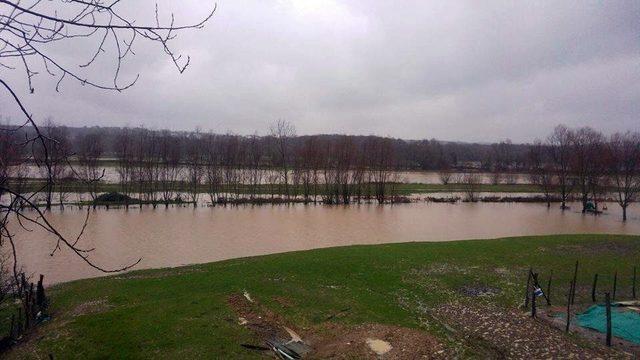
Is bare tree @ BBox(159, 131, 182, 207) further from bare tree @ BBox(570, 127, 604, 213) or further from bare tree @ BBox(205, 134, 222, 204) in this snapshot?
bare tree @ BBox(570, 127, 604, 213)

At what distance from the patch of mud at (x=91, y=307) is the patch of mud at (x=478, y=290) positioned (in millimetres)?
11720

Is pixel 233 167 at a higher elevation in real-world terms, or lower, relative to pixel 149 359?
higher

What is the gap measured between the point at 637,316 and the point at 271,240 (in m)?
19.3

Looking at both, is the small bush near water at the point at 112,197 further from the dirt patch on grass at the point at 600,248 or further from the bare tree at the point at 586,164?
the bare tree at the point at 586,164

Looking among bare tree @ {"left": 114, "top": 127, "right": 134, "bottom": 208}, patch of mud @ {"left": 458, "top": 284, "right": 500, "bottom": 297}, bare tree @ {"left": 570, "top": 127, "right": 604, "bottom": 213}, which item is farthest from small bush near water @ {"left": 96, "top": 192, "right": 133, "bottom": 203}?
bare tree @ {"left": 570, "top": 127, "right": 604, "bottom": 213}

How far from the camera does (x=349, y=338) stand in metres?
10.4

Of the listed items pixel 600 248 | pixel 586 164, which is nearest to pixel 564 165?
pixel 586 164

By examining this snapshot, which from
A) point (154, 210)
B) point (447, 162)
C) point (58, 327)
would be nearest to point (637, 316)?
point (58, 327)

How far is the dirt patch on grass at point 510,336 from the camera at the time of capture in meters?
9.78

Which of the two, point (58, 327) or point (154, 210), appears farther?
point (154, 210)

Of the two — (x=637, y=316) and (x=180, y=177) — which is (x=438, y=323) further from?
Answer: (x=180, y=177)

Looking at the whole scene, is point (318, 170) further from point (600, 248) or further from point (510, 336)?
point (510, 336)

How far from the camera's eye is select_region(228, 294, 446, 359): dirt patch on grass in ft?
31.5

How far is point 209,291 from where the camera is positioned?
1444cm
